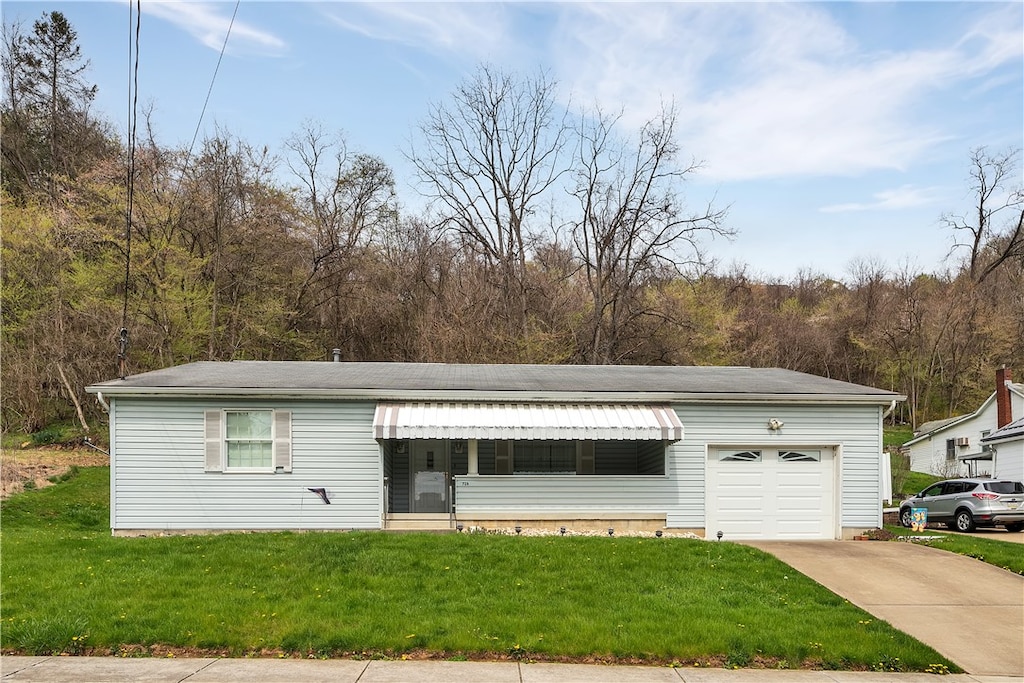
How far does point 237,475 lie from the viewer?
1526 cm

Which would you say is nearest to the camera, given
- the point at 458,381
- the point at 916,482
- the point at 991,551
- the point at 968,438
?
the point at 991,551

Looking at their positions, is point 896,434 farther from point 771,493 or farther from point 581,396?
point 581,396

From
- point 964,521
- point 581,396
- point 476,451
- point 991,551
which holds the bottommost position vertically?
point 964,521

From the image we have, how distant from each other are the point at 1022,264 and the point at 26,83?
54186mm

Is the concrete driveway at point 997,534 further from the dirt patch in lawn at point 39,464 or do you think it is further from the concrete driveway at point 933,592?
the dirt patch in lawn at point 39,464

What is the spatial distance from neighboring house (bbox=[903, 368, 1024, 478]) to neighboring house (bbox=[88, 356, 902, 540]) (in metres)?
14.1

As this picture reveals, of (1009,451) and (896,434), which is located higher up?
(1009,451)

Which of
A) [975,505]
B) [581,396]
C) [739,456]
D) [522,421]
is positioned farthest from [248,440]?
[975,505]

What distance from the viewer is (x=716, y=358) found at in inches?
1550

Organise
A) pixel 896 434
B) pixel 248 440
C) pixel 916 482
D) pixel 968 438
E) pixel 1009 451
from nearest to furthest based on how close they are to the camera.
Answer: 1. pixel 248 440
2. pixel 1009 451
3. pixel 916 482
4. pixel 968 438
5. pixel 896 434

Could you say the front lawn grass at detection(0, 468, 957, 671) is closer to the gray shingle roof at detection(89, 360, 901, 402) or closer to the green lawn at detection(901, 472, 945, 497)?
the gray shingle roof at detection(89, 360, 901, 402)

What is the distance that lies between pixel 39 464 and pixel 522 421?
1579 cm

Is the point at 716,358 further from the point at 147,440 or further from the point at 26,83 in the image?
the point at 26,83

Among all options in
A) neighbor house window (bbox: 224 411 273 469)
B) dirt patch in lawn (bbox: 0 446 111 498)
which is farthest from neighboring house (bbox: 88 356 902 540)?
dirt patch in lawn (bbox: 0 446 111 498)
